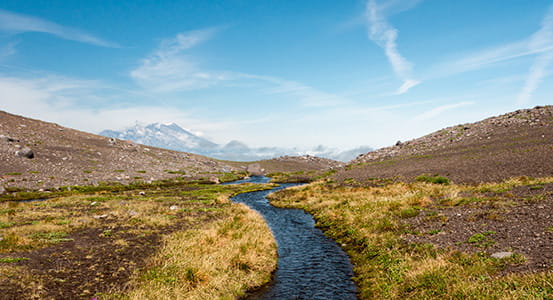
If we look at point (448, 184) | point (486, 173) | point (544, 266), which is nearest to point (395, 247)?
point (544, 266)

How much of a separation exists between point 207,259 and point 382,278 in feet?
36.3

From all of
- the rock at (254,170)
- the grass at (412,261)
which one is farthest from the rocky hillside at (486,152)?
the rock at (254,170)

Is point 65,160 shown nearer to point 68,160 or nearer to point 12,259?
point 68,160

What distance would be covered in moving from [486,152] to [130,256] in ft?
227

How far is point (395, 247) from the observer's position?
20.9m

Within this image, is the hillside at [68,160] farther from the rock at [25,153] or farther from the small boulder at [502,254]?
the small boulder at [502,254]

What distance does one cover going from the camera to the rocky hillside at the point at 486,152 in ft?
147

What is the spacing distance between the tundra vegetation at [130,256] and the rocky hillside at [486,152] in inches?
1460

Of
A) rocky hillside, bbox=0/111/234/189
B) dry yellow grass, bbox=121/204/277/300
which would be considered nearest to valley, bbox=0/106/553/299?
dry yellow grass, bbox=121/204/277/300

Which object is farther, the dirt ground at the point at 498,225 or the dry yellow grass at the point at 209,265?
the dirt ground at the point at 498,225

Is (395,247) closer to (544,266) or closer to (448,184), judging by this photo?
(544,266)

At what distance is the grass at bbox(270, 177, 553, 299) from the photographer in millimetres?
12312

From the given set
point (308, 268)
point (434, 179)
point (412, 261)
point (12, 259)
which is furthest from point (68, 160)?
point (412, 261)

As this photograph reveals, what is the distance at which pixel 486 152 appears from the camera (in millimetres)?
61844
